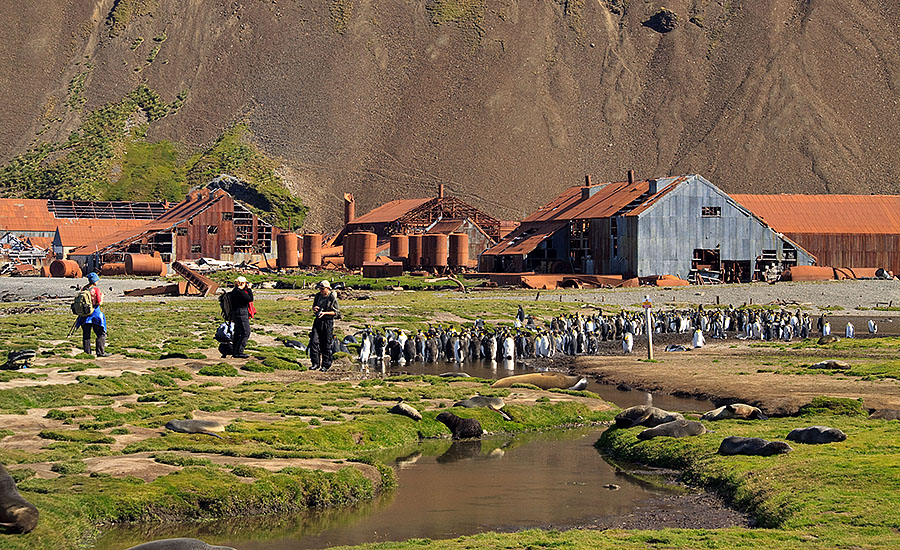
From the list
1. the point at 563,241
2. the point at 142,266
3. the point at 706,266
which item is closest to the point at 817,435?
the point at 706,266

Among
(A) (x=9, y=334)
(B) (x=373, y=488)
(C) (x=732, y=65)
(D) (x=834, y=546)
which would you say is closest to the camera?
(D) (x=834, y=546)

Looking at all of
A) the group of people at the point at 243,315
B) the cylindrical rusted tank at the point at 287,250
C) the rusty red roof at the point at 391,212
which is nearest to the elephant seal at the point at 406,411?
the group of people at the point at 243,315

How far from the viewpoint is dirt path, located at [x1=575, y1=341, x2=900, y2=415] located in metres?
28.0

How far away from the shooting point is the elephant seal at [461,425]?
2472 centimetres

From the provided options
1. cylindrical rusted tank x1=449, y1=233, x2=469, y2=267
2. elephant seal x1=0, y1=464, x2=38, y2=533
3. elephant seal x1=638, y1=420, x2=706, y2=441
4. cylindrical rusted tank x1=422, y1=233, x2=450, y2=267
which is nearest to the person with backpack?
elephant seal x1=638, y1=420, x2=706, y2=441

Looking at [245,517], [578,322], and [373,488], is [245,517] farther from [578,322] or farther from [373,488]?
[578,322]

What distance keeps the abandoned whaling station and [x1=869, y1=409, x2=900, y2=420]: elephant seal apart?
59.2 metres

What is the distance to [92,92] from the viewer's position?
189 m

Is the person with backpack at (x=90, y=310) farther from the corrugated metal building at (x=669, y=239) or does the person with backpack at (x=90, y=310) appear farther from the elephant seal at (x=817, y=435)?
the corrugated metal building at (x=669, y=239)

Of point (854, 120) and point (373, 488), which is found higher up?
point (854, 120)

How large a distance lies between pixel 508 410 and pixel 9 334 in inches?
764

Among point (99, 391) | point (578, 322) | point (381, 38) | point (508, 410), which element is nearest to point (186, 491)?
point (99, 391)

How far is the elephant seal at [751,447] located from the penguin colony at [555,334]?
16.7 m

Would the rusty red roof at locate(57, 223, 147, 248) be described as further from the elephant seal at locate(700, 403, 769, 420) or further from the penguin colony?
the elephant seal at locate(700, 403, 769, 420)
